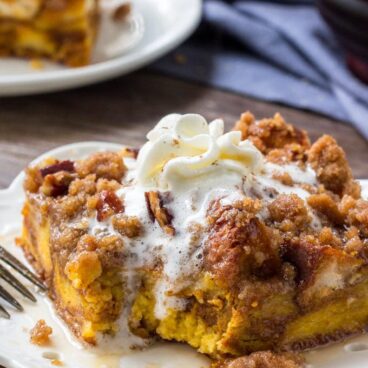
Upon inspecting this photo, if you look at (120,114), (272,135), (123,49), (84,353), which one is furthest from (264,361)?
(123,49)

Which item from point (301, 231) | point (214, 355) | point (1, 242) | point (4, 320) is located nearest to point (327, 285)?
point (301, 231)

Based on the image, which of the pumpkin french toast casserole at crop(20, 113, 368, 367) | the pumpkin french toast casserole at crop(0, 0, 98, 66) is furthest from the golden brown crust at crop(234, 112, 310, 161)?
the pumpkin french toast casserole at crop(0, 0, 98, 66)

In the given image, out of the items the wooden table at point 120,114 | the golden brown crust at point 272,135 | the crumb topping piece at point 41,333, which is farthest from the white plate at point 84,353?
the wooden table at point 120,114

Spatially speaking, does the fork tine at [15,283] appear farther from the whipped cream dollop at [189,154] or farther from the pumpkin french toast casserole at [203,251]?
the whipped cream dollop at [189,154]

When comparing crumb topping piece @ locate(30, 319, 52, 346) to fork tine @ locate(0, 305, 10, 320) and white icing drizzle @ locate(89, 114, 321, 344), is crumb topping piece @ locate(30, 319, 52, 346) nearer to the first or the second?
fork tine @ locate(0, 305, 10, 320)

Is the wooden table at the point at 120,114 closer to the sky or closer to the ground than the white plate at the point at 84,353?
closer to the ground
